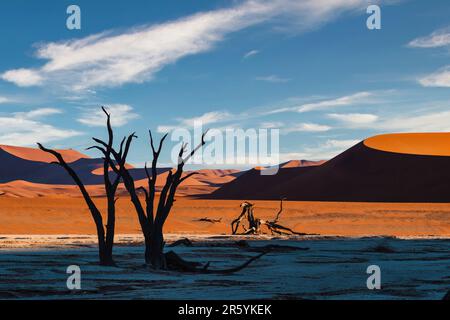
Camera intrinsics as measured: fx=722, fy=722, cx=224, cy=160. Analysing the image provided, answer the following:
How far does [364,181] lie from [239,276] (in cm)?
6752

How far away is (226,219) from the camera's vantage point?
40.3 m

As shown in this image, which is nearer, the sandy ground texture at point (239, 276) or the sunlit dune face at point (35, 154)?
the sandy ground texture at point (239, 276)

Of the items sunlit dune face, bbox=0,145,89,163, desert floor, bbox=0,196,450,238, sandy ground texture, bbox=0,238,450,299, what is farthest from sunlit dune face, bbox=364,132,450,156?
sunlit dune face, bbox=0,145,89,163

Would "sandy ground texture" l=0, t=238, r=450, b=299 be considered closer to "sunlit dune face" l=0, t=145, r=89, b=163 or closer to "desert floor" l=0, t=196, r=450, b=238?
"desert floor" l=0, t=196, r=450, b=238

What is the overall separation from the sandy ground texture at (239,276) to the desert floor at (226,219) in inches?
514

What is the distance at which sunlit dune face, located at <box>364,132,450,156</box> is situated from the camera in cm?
9081

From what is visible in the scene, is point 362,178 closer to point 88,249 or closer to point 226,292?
point 88,249

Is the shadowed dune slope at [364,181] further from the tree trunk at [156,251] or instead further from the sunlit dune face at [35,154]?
the sunlit dune face at [35,154]

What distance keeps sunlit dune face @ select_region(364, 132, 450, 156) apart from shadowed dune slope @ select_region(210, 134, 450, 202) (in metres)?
0.56

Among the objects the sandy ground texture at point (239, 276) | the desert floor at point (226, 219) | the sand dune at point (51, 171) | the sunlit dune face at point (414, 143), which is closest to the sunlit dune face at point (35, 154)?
the sand dune at point (51, 171)

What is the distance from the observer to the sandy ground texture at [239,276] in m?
10.1

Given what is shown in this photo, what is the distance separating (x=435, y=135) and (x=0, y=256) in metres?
92.9

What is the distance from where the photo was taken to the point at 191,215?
1655 inches

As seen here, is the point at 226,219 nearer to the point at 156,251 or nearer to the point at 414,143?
the point at 156,251
